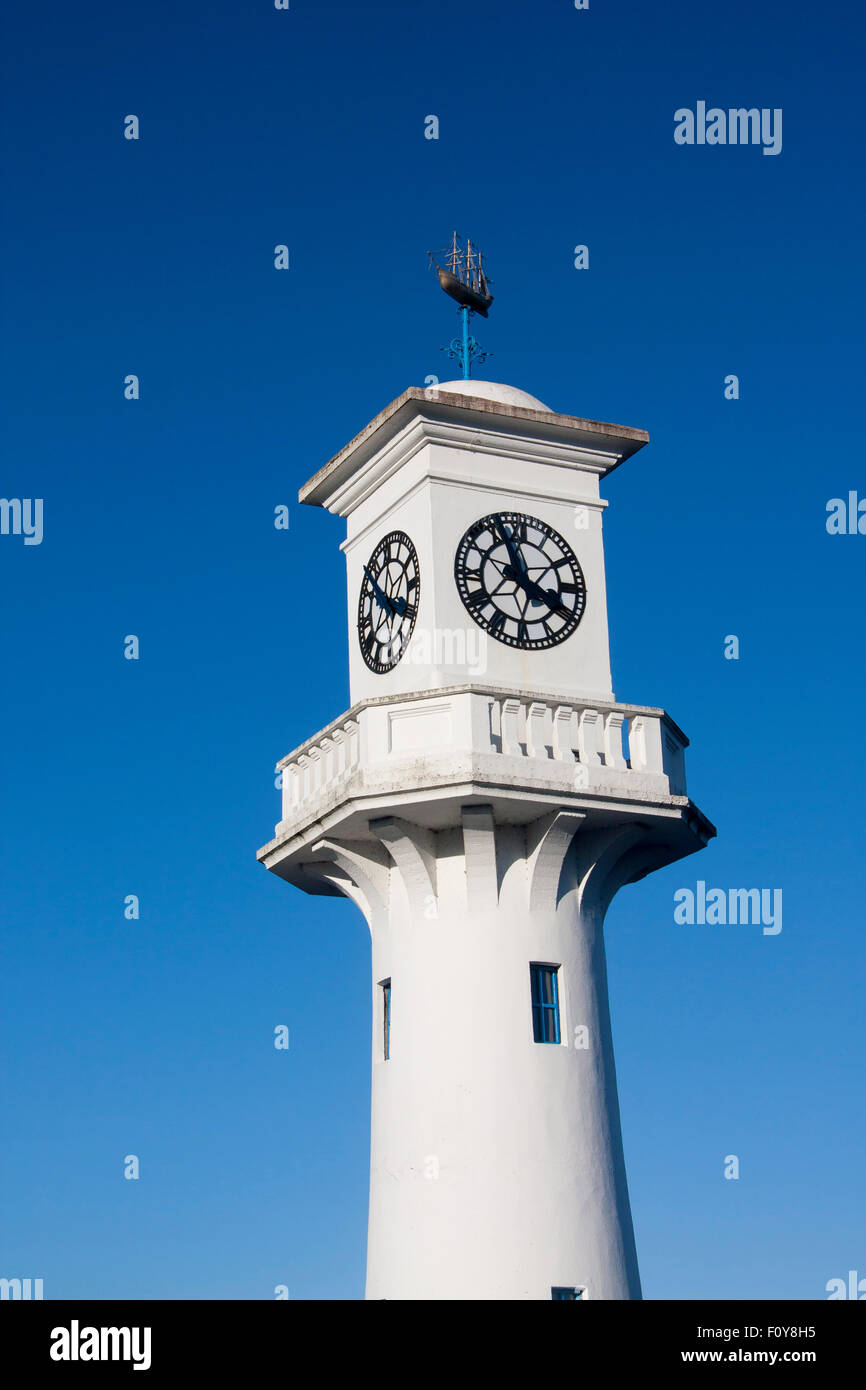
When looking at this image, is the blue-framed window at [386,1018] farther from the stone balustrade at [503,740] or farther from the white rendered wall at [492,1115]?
A: the stone balustrade at [503,740]

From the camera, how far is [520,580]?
30.0 meters

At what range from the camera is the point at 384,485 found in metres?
31.5

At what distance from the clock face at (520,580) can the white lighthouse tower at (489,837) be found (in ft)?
0.11

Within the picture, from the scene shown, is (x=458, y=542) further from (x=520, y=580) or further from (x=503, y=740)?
(x=503, y=740)

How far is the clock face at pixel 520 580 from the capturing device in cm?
2962

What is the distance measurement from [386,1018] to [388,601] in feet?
20.8

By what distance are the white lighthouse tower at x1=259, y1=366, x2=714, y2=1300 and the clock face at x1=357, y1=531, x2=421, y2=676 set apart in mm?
62

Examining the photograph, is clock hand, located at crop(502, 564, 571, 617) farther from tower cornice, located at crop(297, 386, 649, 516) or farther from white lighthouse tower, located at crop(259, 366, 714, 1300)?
tower cornice, located at crop(297, 386, 649, 516)

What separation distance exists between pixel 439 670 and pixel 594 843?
3343 mm

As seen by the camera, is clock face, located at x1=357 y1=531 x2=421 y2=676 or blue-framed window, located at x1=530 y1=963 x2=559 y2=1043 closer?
blue-framed window, located at x1=530 y1=963 x2=559 y2=1043

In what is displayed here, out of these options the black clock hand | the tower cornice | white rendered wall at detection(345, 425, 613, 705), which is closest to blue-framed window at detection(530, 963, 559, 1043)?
white rendered wall at detection(345, 425, 613, 705)

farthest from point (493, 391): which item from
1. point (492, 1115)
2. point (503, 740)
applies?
point (492, 1115)

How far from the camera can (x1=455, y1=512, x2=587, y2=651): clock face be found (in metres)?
29.6
